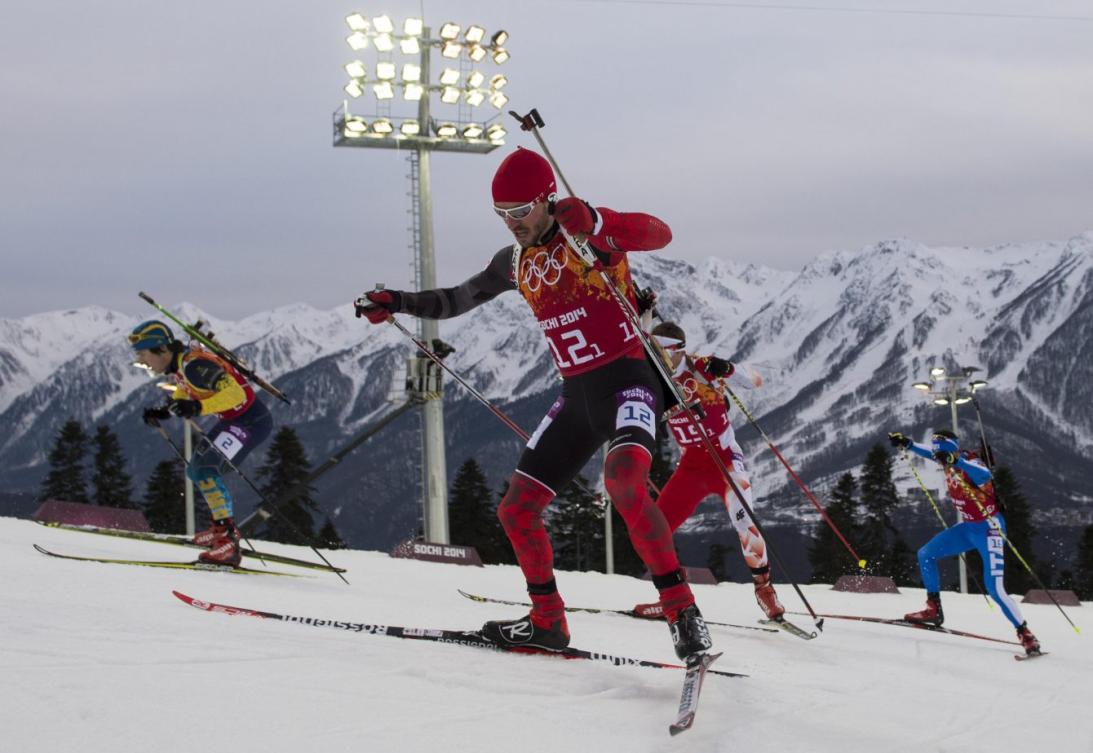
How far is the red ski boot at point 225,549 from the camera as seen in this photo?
29.0ft

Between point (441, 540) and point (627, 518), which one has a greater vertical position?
point (627, 518)

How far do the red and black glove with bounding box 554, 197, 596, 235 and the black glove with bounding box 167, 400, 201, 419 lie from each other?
5.15 meters

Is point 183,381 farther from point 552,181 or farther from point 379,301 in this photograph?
point 552,181

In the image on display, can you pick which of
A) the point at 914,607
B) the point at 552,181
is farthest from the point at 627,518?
the point at 914,607

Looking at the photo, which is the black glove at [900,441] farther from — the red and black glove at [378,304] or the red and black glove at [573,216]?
the red and black glove at [573,216]

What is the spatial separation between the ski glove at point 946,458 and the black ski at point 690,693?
657 centimetres

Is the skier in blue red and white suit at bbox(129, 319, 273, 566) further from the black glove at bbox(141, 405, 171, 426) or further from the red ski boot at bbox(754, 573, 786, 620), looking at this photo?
the red ski boot at bbox(754, 573, 786, 620)

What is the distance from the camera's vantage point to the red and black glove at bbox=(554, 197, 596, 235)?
180 inches

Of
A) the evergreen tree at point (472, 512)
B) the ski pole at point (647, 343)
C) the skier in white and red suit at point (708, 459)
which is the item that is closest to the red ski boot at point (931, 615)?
the skier in white and red suit at point (708, 459)

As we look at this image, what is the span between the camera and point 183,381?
8891 mm

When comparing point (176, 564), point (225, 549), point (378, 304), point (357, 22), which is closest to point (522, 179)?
point (378, 304)

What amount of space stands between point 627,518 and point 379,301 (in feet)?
6.31

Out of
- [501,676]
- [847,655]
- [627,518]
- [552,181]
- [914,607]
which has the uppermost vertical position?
[552,181]

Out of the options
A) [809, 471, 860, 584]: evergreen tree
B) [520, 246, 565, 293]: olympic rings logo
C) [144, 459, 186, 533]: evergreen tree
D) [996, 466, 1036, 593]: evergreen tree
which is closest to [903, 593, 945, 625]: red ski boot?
[520, 246, 565, 293]: olympic rings logo
